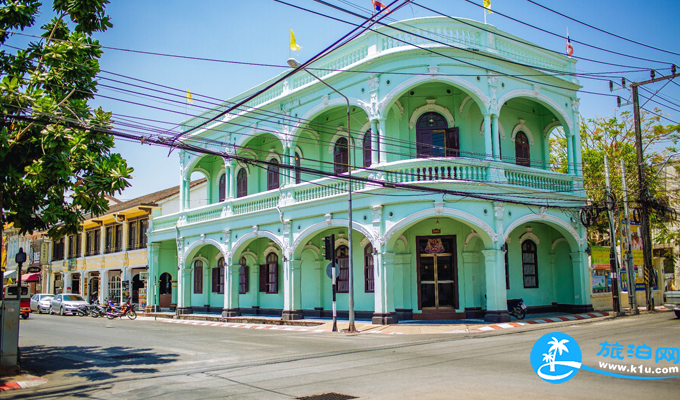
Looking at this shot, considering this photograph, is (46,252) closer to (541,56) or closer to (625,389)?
(541,56)

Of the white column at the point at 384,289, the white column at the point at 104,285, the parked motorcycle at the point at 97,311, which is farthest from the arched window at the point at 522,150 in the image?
the white column at the point at 104,285

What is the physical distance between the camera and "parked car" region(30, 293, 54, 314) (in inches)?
1468

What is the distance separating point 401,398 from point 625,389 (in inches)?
128

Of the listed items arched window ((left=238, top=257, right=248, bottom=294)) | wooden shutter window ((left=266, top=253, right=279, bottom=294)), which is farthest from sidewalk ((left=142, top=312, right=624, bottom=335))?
arched window ((left=238, top=257, right=248, bottom=294))

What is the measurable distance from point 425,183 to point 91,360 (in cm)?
1161

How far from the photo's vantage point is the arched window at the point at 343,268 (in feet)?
77.9

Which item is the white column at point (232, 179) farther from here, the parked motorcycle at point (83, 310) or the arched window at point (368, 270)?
the parked motorcycle at point (83, 310)

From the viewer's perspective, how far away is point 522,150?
24.4m

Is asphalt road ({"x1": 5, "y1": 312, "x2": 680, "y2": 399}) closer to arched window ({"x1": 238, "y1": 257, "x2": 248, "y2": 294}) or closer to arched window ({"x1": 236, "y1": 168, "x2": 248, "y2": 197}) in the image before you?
arched window ({"x1": 238, "y1": 257, "x2": 248, "y2": 294})

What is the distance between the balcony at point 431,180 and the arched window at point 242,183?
8.61 feet

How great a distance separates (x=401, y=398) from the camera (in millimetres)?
7957

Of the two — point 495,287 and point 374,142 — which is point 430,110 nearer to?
point 374,142

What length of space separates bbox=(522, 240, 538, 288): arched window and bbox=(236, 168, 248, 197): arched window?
14.0 meters

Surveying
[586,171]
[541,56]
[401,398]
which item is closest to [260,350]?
[401,398]
